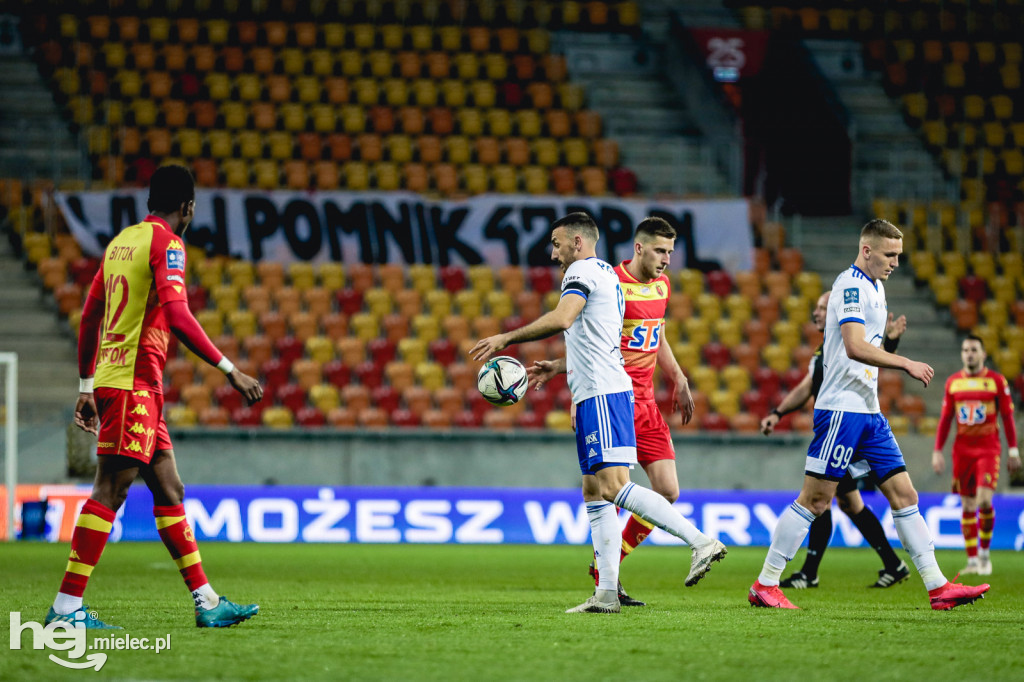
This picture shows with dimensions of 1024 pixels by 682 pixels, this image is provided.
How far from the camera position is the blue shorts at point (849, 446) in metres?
6.81

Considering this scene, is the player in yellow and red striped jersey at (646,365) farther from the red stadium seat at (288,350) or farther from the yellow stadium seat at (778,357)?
the yellow stadium seat at (778,357)

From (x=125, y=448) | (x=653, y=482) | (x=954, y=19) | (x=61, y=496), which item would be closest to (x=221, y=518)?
(x=61, y=496)

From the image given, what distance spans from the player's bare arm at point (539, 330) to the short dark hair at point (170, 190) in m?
1.51

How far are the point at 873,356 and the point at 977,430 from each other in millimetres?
5435

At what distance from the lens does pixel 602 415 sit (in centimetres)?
657

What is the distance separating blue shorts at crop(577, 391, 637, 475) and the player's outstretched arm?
183 centimetres

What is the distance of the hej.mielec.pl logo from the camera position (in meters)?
4.78

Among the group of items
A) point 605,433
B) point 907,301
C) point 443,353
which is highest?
point 605,433

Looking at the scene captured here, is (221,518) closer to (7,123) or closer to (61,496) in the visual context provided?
(61,496)

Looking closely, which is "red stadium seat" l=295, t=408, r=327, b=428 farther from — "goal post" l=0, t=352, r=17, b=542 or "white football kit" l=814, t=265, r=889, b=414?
"white football kit" l=814, t=265, r=889, b=414

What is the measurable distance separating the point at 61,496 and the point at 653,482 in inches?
353

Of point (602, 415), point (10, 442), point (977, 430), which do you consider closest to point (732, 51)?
point (977, 430)

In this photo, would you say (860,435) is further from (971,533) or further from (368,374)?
(368,374)

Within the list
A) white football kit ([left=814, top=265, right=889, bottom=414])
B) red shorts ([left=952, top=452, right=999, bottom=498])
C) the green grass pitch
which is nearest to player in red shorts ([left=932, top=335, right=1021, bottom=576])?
red shorts ([left=952, top=452, right=999, bottom=498])
